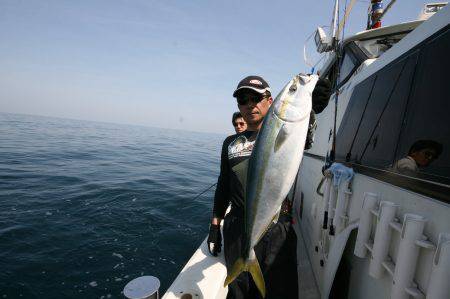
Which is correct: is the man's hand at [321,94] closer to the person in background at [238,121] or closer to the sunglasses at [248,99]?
the sunglasses at [248,99]

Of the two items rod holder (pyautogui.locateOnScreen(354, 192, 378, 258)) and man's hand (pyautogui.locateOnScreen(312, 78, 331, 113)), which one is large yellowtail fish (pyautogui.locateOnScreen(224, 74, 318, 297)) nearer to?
man's hand (pyautogui.locateOnScreen(312, 78, 331, 113))

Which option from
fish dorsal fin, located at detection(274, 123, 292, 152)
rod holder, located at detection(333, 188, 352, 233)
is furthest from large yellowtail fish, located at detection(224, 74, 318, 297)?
rod holder, located at detection(333, 188, 352, 233)

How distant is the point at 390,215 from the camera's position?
1.87 m

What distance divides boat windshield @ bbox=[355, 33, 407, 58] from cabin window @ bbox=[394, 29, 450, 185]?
11.0 ft

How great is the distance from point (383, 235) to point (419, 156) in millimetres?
632

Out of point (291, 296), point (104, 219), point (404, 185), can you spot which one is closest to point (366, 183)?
point (404, 185)

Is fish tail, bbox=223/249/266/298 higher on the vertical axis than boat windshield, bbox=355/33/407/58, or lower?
lower

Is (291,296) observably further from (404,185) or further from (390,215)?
(404,185)

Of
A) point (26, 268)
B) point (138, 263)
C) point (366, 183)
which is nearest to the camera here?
point (366, 183)

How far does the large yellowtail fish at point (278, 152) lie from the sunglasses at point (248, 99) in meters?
0.71

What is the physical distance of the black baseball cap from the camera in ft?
8.62

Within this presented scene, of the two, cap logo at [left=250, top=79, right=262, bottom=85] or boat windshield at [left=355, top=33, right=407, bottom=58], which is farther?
boat windshield at [left=355, top=33, right=407, bottom=58]

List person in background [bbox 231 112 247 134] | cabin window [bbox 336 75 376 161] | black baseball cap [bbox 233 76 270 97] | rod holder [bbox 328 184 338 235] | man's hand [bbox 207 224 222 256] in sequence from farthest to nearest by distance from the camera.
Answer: person in background [bbox 231 112 247 134]
man's hand [bbox 207 224 222 256]
cabin window [bbox 336 75 376 161]
rod holder [bbox 328 184 338 235]
black baseball cap [bbox 233 76 270 97]

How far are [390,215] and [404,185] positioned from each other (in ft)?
0.84
